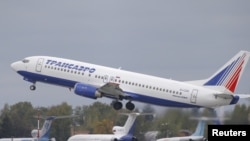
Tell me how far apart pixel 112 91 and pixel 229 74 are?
12.3 metres

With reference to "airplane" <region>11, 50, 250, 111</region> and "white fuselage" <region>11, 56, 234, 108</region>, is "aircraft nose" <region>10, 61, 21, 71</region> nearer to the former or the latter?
"airplane" <region>11, 50, 250, 111</region>

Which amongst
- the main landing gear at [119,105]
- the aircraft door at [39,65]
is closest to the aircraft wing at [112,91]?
the main landing gear at [119,105]

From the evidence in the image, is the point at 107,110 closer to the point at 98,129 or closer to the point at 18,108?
the point at 98,129

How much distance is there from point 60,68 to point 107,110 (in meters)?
33.6

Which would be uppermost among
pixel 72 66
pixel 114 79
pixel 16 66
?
pixel 16 66

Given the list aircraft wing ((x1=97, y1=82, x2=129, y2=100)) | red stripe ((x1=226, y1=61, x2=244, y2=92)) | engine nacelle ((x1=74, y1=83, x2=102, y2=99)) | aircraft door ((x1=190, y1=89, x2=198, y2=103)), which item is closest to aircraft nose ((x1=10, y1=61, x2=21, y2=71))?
engine nacelle ((x1=74, y1=83, x2=102, y2=99))

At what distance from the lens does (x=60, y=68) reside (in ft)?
276

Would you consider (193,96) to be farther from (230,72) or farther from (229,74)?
(230,72)

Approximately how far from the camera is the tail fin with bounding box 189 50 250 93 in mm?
79562

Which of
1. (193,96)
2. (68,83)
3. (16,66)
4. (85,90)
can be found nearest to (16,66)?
(16,66)

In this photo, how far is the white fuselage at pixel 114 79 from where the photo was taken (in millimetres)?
79562

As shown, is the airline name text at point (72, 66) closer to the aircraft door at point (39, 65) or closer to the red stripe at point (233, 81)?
the aircraft door at point (39, 65)

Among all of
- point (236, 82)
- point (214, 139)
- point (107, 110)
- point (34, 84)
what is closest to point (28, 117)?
point (107, 110)

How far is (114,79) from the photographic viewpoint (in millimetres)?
83562
